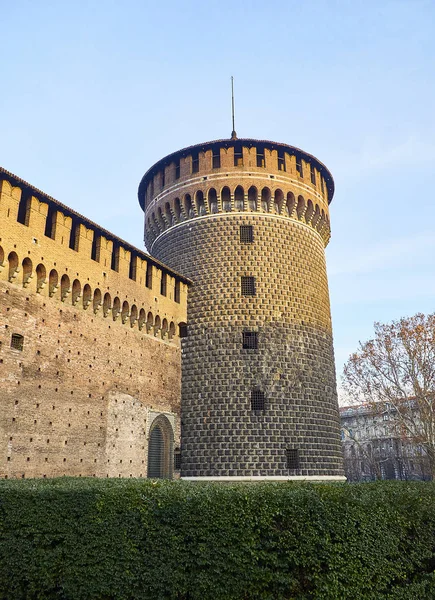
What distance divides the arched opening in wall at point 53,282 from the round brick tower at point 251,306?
23.9 ft

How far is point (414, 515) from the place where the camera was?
7.82m

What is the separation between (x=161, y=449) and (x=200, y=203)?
11.4 m

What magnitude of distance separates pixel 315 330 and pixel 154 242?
944 centimetres

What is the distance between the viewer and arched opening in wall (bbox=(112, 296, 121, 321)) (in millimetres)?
18467

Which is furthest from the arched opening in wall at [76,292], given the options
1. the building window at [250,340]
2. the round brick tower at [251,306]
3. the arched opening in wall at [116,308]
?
the building window at [250,340]

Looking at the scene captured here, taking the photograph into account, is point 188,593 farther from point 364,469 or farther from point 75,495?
point 364,469

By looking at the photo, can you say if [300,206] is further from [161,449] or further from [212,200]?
[161,449]

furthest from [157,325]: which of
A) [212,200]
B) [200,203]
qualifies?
[212,200]

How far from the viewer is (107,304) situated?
18.1 metres

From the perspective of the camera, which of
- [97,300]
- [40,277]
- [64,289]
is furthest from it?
[97,300]

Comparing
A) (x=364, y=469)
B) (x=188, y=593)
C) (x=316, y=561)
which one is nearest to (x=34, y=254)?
(x=188, y=593)

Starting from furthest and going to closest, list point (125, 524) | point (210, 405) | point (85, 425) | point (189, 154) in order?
point (189, 154), point (210, 405), point (85, 425), point (125, 524)

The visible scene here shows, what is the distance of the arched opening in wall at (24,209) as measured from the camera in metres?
15.4

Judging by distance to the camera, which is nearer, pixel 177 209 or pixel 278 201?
pixel 278 201
